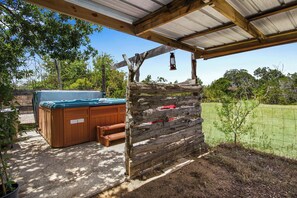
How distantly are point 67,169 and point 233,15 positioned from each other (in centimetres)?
338

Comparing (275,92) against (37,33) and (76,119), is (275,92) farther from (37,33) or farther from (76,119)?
(37,33)

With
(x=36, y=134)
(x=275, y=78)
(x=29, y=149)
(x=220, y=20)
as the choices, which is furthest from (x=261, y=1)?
(x=36, y=134)

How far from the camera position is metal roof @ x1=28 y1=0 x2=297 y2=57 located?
1775 mm

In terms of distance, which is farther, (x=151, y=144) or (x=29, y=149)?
(x=29, y=149)

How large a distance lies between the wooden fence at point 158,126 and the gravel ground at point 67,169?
0.50 meters

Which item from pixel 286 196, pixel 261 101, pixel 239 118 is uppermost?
pixel 261 101

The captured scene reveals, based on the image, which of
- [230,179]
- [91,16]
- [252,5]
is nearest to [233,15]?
[252,5]

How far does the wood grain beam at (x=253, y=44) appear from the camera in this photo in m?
2.59

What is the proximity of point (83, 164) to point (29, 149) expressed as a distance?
1.82m

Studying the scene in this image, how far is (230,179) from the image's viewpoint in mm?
2586

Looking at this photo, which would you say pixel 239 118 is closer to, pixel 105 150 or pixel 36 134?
pixel 105 150

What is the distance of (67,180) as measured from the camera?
2.60m

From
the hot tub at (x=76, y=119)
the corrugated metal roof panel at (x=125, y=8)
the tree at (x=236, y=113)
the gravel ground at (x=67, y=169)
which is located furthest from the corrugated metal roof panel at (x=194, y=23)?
the hot tub at (x=76, y=119)

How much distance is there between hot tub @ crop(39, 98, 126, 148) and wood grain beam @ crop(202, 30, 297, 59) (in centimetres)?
290
